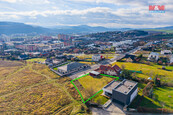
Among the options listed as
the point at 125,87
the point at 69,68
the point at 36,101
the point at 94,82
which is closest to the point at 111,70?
the point at 94,82

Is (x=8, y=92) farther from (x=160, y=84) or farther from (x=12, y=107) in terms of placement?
(x=160, y=84)

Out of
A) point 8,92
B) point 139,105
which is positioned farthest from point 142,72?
point 8,92

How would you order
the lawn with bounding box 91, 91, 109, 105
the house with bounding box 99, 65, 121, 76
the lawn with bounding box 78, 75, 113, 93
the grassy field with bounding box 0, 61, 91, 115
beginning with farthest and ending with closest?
1. the house with bounding box 99, 65, 121, 76
2. the lawn with bounding box 78, 75, 113, 93
3. the lawn with bounding box 91, 91, 109, 105
4. the grassy field with bounding box 0, 61, 91, 115

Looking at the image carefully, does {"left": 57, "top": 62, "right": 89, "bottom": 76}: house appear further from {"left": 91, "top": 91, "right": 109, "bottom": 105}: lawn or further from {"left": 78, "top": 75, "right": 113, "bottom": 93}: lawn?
{"left": 91, "top": 91, "right": 109, "bottom": 105}: lawn

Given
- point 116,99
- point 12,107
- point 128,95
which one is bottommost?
point 12,107

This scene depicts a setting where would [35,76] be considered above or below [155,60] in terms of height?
below

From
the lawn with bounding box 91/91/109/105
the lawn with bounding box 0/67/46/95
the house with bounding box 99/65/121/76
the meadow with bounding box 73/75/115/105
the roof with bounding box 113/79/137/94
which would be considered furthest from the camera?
the house with bounding box 99/65/121/76

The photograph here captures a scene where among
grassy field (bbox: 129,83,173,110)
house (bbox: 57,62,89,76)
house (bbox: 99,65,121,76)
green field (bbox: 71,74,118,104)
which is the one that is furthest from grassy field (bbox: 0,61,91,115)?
house (bbox: 99,65,121,76)

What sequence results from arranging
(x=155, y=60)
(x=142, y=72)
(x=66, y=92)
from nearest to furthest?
(x=66, y=92) < (x=142, y=72) < (x=155, y=60)

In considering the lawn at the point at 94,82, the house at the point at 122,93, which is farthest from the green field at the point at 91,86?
the house at the point at 122,93
